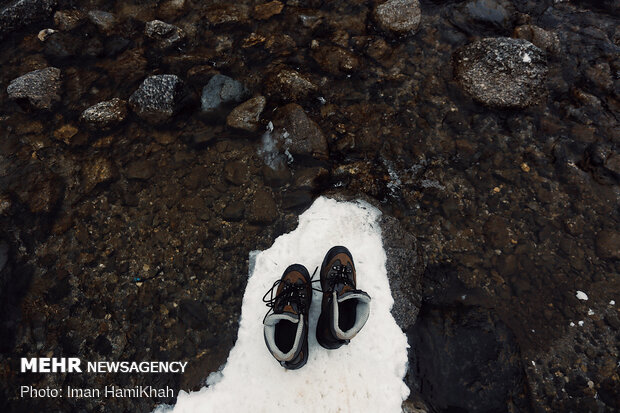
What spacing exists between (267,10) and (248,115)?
206 centimetres

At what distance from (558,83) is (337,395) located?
474 cm

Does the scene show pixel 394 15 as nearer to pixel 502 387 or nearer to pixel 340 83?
pixel 340 83

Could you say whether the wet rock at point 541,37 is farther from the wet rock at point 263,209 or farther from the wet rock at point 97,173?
the wet rock at point 97,173

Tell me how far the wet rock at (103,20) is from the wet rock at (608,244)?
22.7 feet

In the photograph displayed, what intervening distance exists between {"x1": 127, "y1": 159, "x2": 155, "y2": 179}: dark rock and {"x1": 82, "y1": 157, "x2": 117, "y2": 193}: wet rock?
19 cm

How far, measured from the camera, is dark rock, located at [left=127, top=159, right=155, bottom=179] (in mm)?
4145

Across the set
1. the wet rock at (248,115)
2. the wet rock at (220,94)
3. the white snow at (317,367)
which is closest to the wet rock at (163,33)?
the wet rock at (220,94)

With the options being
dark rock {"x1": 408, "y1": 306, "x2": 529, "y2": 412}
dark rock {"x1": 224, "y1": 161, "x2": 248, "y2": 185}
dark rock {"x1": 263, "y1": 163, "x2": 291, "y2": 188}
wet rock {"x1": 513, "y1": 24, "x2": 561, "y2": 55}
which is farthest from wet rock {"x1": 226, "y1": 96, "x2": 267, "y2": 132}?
wet rock {"x1": 513, "y1": 24, "x2": 561, "y2": 55}

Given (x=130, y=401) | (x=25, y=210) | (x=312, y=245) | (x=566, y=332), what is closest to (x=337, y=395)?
(x=312, y=245)

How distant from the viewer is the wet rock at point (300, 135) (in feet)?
13.4

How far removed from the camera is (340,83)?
4.62 m

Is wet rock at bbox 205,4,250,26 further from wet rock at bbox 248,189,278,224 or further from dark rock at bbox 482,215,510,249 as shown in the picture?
dark rock at bbox 482,215,510,249

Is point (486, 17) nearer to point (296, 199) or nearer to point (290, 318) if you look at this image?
point (296, 199)

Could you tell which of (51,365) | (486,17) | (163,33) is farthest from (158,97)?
(486,17)
